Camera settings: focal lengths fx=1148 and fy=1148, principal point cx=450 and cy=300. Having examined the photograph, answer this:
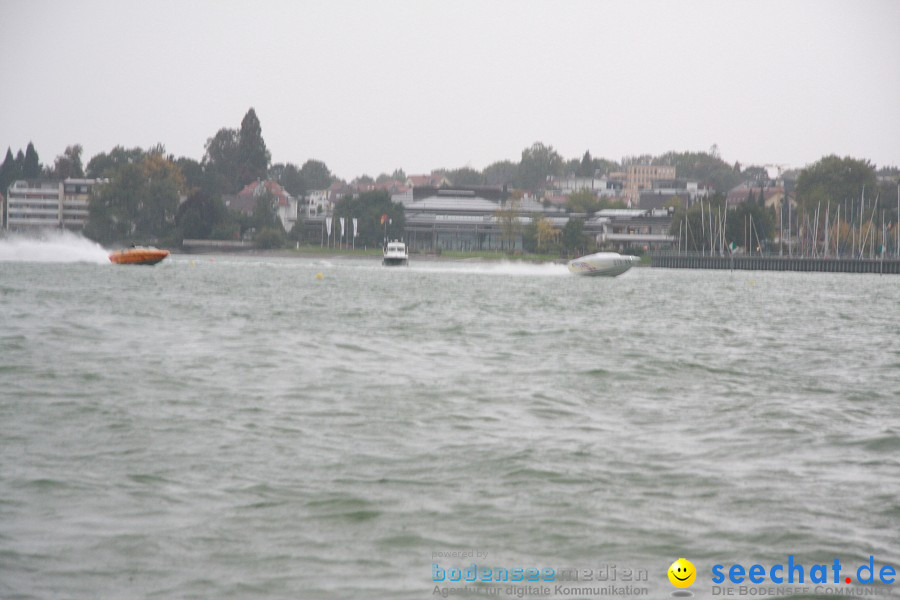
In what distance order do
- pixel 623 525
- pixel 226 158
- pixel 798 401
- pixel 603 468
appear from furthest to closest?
pixel 226 158 < pixel 798 401 < pixel 603 468 < pixel 623 525

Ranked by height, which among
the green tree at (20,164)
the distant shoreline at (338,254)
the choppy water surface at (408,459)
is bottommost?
the distant shoreline at (338,254)

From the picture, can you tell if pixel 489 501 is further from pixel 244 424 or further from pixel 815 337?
pixel 815 337

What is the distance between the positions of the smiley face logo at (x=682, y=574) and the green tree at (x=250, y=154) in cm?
16832

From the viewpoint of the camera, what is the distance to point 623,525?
837 centimetres

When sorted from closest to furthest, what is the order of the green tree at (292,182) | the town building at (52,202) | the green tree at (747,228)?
1. the green tree at (747,228)
2. the town building at (52,202)
3. the green tree at (292,182)

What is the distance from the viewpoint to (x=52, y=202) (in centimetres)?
16188

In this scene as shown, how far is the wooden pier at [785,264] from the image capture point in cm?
10569

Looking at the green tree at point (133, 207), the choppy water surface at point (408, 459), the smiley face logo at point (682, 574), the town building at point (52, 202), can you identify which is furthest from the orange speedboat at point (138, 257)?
the town building at point (52, 202)

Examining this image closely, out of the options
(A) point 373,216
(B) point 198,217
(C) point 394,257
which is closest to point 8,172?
(B) point 198,217

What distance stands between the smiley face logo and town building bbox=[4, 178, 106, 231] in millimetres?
162785

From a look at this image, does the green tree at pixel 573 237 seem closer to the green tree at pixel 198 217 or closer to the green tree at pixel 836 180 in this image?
the green tree at pixel 836 180

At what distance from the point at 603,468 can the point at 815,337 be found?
1809 cm

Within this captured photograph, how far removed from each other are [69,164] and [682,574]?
18430 centimetres

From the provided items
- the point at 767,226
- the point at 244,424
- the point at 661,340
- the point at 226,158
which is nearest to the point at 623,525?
the point at 244,424
